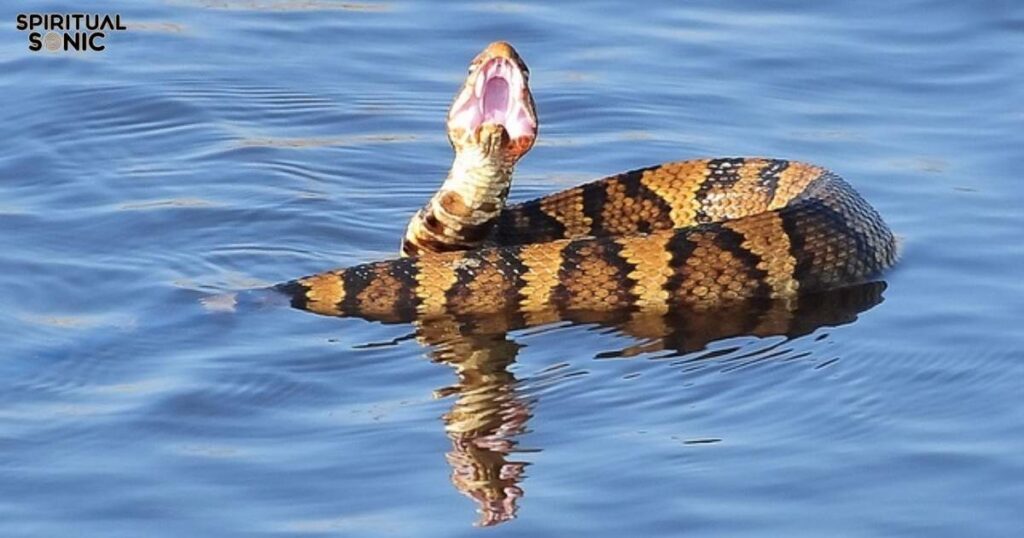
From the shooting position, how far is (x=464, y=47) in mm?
12570

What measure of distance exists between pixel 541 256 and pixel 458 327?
0.48 meters

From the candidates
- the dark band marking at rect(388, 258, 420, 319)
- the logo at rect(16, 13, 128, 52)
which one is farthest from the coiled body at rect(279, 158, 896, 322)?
the logo at rect(16, 13, 128, 52)

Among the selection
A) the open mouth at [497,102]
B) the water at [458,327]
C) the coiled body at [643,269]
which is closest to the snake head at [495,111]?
the open mouth at [497,102]

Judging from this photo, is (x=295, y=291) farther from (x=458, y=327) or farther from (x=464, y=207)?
(x=464, y=207)

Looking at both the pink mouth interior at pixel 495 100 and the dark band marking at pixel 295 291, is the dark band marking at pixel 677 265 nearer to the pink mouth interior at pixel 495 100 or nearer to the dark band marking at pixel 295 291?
the pink mouth interior at pixel 495 100

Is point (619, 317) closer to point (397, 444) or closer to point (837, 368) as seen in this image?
point (837, 368)

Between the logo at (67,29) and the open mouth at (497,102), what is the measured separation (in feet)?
12.8

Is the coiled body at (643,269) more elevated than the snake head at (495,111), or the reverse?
the snake head at (495,111)

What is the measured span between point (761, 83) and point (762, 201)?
5.83 feet

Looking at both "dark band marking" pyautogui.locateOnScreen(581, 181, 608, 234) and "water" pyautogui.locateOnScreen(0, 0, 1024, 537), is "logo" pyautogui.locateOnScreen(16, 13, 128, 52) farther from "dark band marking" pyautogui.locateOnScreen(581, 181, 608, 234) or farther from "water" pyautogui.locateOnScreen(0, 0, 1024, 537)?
"dark band marking" pyautogui.locateOnScreen(581, 181, 608, 234)

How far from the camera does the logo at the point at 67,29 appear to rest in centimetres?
1259

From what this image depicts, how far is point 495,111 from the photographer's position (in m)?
9.35

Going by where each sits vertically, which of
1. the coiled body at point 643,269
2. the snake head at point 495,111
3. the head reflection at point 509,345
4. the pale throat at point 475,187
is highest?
the snake head at point 495,111

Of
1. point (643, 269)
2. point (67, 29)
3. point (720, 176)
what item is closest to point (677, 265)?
point (643, 269)
